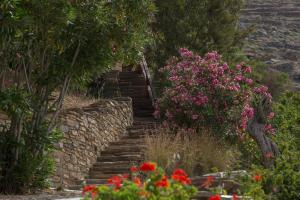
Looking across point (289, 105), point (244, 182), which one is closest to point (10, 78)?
point (289, 105)

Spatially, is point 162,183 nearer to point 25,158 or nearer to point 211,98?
point 25,158

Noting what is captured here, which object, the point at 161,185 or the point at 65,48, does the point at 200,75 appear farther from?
the point at 161,185

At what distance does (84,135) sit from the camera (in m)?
12.2

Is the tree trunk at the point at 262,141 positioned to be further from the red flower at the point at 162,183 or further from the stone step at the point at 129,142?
the red flower at the point at 162,183

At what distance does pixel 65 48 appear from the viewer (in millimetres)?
8531

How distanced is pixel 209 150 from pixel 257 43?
30784 millimetres

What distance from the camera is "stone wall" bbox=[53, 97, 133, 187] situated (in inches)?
439

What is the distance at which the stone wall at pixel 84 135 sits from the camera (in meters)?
11.2

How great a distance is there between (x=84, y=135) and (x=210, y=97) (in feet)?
10.5

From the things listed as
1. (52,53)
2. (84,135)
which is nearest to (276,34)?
(84,135)

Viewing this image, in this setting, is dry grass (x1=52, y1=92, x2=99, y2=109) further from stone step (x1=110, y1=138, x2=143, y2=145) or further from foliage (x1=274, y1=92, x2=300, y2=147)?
foliage (x1=274, y1=92, x2=300, y2=147)

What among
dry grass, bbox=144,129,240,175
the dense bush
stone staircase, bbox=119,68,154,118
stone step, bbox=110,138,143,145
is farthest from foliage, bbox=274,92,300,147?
stone staircase, bbox=119,68,154,118

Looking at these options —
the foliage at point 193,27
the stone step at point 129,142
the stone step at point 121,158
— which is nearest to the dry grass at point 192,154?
the stone step at point 121,158

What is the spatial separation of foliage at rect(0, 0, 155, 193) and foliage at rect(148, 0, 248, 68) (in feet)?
29.0
